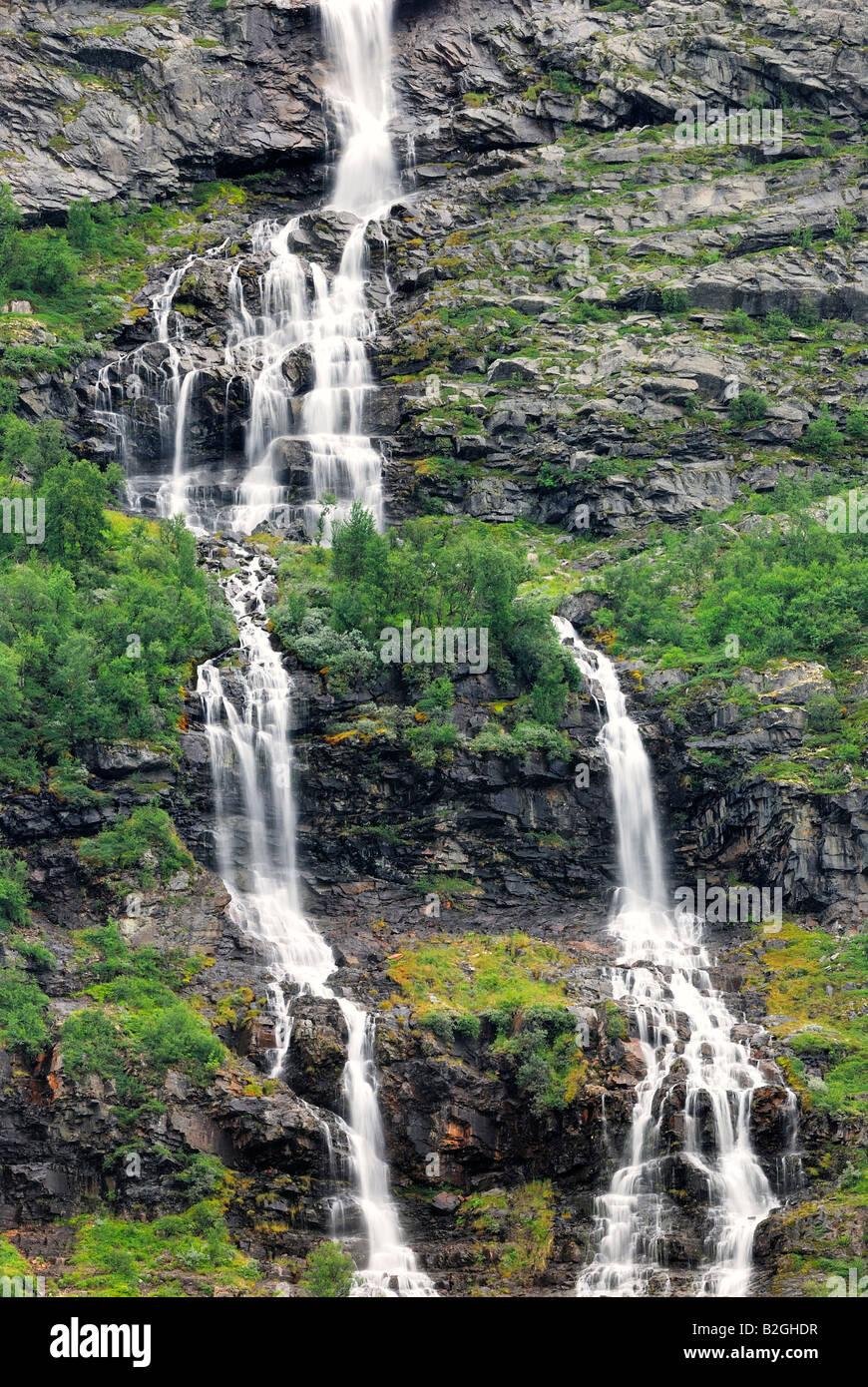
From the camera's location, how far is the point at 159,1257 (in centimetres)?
3694

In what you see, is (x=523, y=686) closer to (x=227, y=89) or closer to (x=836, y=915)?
(x=836, y=915)

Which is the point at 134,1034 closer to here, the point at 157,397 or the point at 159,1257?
the point at 159,1257

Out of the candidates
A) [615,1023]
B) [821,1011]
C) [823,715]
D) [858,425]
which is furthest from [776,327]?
[615,1023]

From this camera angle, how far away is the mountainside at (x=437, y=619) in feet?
133

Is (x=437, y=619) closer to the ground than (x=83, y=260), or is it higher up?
closer to the ground

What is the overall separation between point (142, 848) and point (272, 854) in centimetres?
489

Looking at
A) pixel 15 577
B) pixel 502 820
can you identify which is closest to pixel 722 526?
pixel 502 820

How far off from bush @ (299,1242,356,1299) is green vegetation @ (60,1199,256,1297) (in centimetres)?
145

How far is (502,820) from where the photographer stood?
2094 inches

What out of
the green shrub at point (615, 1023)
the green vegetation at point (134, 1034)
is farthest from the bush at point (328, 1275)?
the green shrub at point (615, 1023)

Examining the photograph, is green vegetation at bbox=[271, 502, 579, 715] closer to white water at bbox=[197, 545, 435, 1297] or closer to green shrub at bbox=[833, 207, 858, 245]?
white water at bbox=[197, 545, 435, 1297]

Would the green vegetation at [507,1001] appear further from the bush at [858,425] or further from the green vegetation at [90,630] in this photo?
the bush at [858,425]

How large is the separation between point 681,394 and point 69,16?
139ft

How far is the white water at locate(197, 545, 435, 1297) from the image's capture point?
4216 cm
